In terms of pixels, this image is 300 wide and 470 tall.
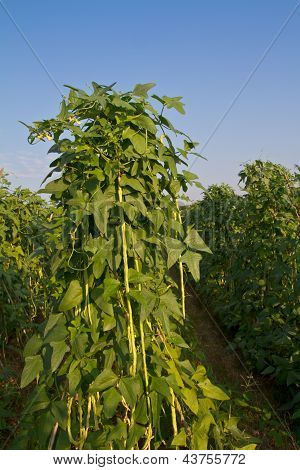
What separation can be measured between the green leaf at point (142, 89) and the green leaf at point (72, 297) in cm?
91

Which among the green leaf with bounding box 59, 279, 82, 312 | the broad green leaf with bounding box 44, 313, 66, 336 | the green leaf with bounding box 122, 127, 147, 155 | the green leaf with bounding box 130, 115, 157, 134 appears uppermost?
the green leaf with bounding box 130, 115, 157, 134

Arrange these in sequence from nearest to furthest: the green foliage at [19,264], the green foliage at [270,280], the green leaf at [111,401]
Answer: the green leaf at [111,401]
the green foliage at [270,280]
the green foliage at [19,264]

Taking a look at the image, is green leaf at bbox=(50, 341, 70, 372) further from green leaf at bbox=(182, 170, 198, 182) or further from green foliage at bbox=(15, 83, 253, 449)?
green leaf at bbox=(182, 170, 198, 182)

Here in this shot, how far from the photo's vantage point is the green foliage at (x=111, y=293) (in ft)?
6.08

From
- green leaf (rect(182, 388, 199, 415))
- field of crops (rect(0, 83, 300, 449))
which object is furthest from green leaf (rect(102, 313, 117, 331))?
green leaf (rect(182, 388, 199, 415))

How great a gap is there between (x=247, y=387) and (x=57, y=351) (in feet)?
8.56

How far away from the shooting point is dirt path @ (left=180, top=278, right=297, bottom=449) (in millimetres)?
3053

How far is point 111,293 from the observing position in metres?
1.84

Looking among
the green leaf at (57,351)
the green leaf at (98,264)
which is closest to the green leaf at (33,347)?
the green leaf at (57,351)

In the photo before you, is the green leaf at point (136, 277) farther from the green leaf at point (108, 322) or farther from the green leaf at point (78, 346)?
the green leaf at point (78, 346)

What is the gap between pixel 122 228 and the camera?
6.26ft

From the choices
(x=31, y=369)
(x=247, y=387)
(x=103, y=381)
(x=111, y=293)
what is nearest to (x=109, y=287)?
(x=111, y=293)

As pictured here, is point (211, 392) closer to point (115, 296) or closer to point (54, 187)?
point (115, 296)

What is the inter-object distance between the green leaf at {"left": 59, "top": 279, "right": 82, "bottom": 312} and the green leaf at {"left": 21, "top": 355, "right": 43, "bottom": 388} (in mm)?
282
